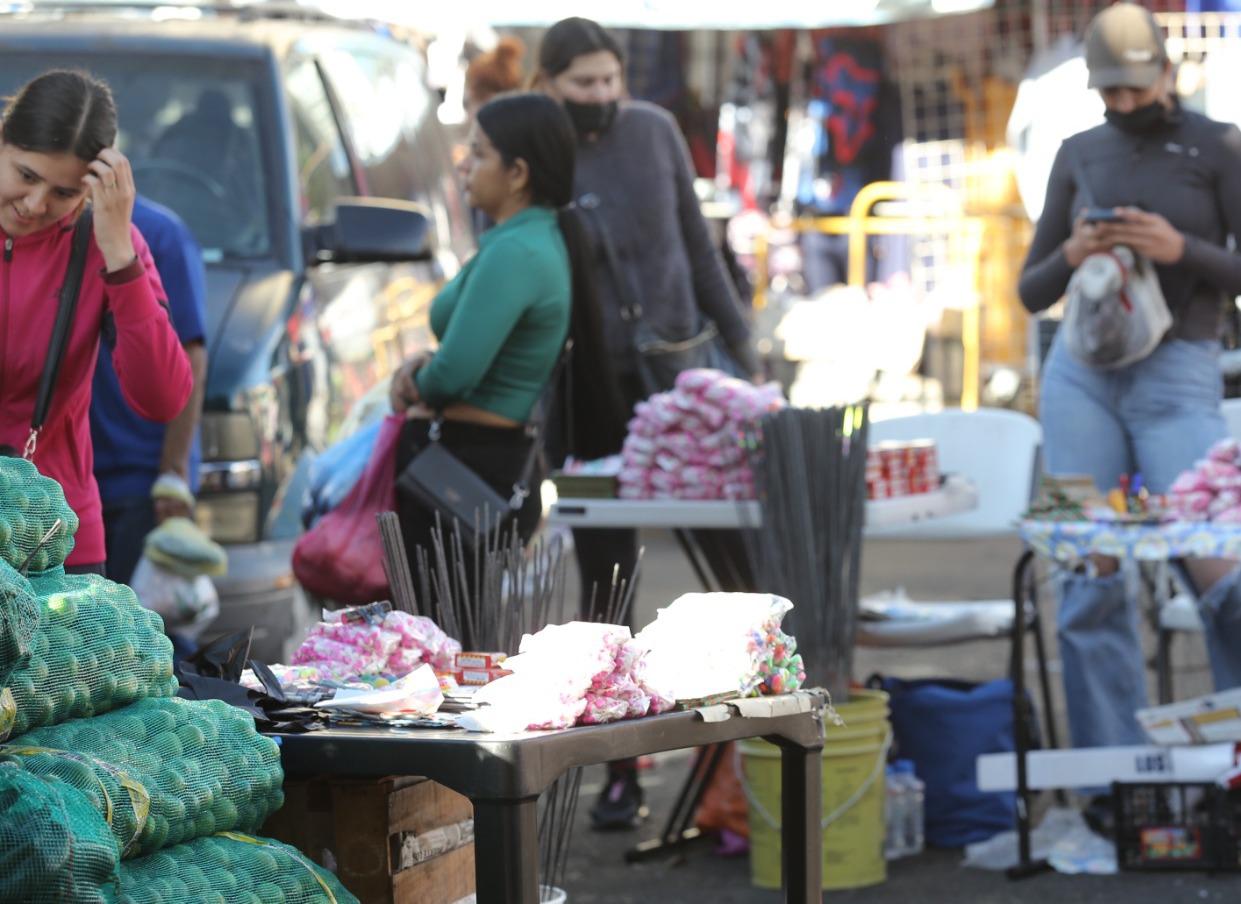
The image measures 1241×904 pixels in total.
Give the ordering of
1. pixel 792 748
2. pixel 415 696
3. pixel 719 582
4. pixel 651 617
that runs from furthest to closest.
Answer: pixel 651 617 → pixel 719 582 → pixel 792 748 → pixel 415 696

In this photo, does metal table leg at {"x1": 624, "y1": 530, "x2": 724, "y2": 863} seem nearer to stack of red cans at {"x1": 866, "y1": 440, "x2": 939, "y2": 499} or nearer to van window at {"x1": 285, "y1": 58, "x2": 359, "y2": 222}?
stack of red cans at {"x1": 866, "y1": 440, "x2": 939, "y2": 499}

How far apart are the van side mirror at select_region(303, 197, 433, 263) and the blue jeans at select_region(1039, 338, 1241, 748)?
6.76 feet

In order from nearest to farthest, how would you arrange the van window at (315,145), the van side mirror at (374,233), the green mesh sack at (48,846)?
the green mesh sack at (48,846) → the van side mirror at (374,233) → the van window at (315,145)

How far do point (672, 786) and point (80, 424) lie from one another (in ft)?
10.8

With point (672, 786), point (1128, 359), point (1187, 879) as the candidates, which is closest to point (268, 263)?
point (672, 786)

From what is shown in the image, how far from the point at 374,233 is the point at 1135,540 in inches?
103

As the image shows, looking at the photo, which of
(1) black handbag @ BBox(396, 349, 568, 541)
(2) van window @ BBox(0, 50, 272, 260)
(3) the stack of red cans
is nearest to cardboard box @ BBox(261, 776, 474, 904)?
(1) black handbag @ BBox(396, 349, 568, 541)

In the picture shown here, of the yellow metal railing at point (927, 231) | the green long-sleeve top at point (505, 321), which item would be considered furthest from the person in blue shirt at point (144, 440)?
the yellow metal railing at point (927, 231)

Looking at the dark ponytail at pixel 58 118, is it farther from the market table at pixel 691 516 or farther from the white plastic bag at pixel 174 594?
the market table at pixel 691 516

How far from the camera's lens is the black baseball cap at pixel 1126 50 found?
565cm

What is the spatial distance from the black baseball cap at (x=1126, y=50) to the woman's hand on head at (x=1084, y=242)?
1.25 ft

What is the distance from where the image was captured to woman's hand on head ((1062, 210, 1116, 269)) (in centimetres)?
573

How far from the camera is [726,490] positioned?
552 centimetres

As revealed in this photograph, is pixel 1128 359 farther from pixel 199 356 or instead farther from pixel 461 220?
pixel 461 220
